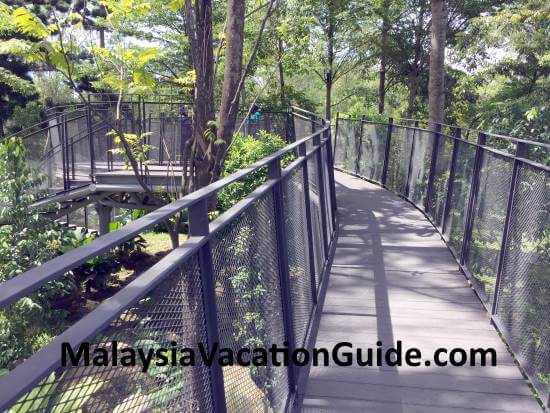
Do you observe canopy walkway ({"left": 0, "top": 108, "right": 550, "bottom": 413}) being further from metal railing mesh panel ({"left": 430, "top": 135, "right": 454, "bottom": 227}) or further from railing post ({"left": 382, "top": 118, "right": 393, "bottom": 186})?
railing post ({"left": 382, "top": 118, "right": 393, "bottom": 186})

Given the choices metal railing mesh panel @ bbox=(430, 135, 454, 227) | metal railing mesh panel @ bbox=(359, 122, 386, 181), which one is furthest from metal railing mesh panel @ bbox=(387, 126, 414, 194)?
metal railing mesh panel @ bbox=(430, 135, 454, 227)

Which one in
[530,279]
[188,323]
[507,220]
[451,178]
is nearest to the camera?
[188,323]

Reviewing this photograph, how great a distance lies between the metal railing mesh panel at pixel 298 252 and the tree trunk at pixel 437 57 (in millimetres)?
8737

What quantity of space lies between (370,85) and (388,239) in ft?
84.9

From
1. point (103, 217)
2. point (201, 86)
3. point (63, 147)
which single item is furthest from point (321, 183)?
point (103, 217)

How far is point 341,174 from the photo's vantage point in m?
16.6

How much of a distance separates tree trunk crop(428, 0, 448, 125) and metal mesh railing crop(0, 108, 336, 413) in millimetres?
9868

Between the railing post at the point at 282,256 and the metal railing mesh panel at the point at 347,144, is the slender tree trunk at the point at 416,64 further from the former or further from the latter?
the railing post at the point at 282,256

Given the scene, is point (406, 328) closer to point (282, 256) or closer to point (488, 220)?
point (488, 220)

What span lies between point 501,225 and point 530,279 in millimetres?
1067

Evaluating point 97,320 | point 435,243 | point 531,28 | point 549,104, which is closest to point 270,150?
point 435,243

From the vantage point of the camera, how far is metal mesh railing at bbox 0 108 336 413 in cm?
118

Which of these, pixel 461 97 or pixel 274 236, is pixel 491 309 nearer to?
pixel 274 236

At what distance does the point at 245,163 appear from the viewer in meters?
8.85
